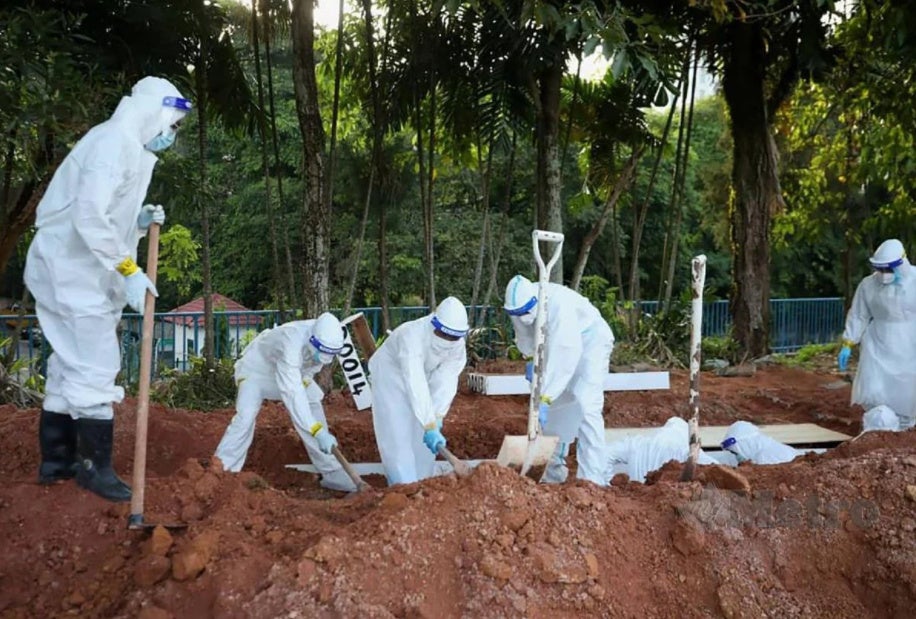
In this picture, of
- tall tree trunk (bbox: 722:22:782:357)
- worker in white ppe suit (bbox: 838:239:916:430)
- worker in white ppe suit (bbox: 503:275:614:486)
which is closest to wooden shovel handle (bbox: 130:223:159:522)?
worker in white ppe suit (bbox: 503:275:614:486)

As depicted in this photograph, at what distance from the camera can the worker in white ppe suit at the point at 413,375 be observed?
5676 mm

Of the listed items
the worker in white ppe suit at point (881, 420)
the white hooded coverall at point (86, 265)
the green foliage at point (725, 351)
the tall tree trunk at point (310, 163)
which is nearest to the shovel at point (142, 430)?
the white hooded coverall at point (86, 265)

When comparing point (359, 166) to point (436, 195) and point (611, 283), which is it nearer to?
point (436, 195)

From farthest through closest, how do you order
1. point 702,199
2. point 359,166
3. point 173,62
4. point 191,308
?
point 702,199
point 191,308
point 359,166
point 173,62

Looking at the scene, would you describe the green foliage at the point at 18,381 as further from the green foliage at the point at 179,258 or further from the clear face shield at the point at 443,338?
the green foliage at the point at 179,258

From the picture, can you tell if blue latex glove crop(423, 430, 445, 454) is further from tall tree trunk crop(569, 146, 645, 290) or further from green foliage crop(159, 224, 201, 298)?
green foliage crop(159, 224, 201, 298)

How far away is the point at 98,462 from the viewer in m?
4.69

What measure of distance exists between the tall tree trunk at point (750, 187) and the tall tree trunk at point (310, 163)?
652 cm

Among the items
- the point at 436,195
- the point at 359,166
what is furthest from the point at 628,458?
the point at 436,195

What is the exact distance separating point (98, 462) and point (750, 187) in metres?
10.7

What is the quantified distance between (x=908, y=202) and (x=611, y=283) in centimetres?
1073

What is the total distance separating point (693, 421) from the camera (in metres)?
5.01

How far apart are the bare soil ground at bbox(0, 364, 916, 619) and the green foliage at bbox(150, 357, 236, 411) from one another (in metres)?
4.63

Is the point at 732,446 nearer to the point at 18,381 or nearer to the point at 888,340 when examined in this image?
the point at 888,340
